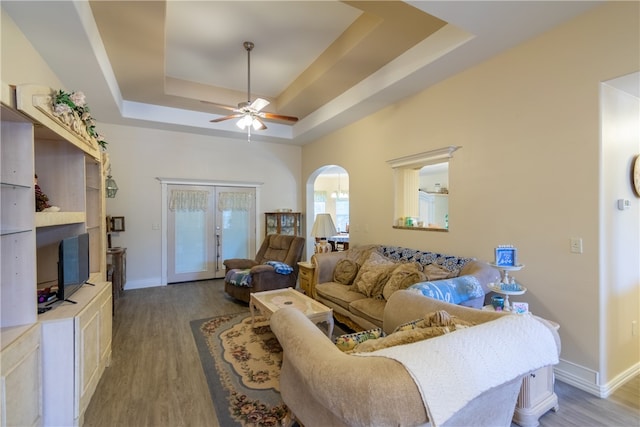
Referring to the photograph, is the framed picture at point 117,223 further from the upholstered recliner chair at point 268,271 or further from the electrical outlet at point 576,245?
the electrical outlet at point 576,245

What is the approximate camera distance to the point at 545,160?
271 centimetres

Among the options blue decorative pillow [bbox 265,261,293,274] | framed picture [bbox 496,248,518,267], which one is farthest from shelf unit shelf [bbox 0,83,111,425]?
framed picture [bbox 496,248,518,267]

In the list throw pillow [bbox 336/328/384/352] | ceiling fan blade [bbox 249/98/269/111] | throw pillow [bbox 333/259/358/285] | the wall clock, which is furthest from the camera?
throw pillow [bbox 333/259/358/285]

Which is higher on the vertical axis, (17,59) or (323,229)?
(17,59)

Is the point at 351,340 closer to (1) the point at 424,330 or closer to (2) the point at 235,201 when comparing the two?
(1) the point at 424,330

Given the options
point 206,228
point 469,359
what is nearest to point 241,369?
point 469,359

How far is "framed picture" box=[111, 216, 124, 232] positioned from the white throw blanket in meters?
5.71

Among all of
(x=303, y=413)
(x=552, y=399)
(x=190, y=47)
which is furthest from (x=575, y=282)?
(x=190, y=47)

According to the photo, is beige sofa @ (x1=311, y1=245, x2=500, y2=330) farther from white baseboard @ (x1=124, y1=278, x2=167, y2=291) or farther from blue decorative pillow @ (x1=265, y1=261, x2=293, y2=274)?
white baseboard @ (x1=124, y1=278, x2=167, y2=291)

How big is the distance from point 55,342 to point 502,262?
325 cm

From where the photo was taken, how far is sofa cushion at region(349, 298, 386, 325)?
290cm

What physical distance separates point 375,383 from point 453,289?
5.83 ft

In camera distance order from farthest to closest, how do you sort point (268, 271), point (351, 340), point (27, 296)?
point (268, 271) → point (351, 340) → point (27, 296)

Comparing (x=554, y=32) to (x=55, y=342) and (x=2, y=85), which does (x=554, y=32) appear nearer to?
(x=2, y=85)
